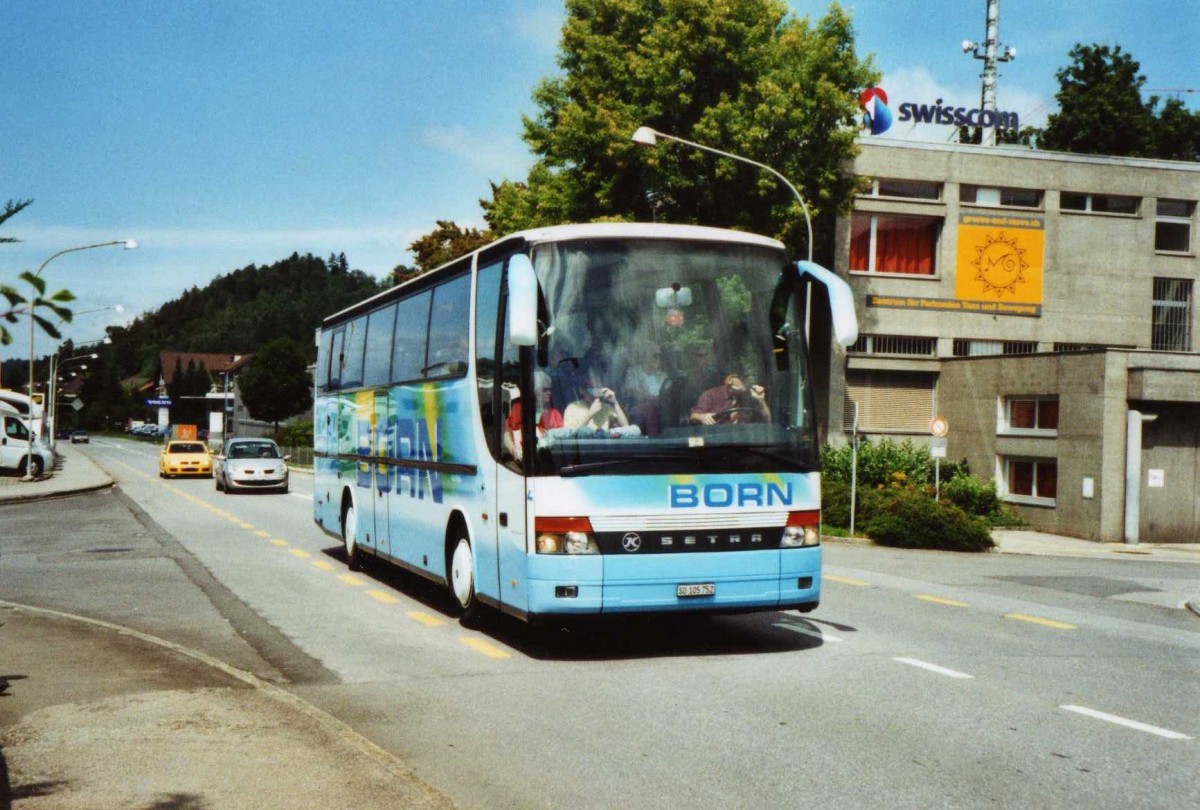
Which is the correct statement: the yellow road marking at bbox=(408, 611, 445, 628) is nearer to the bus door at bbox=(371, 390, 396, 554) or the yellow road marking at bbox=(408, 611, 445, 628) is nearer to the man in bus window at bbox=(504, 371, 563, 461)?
the bus door at bbox=(371, 390, 396, 554)

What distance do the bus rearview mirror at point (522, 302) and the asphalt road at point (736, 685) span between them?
2.39 meters

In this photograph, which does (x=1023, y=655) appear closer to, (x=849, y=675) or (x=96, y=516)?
(x=849, y=675)

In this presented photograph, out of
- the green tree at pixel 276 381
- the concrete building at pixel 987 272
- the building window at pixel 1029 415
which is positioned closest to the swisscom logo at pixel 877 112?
the concrete building at pixel 987 272

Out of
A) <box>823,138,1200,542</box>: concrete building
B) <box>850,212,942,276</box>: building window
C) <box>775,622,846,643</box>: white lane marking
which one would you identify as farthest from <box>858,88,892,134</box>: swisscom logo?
<box>775,622,846,643</box>: white lane marking

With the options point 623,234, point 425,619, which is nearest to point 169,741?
point 623,234

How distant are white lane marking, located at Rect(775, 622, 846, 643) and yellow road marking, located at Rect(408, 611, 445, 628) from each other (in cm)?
310

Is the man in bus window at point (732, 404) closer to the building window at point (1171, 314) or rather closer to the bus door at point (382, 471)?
the bus door at point (382, 471)

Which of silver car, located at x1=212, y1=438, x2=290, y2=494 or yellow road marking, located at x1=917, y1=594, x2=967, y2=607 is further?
silver car, located at x1=212, y1=438, x2=290, y2=494

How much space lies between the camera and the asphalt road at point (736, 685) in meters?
6.03

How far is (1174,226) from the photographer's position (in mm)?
40500

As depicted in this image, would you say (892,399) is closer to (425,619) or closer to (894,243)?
(894,243)

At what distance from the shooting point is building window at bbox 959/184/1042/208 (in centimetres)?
3869

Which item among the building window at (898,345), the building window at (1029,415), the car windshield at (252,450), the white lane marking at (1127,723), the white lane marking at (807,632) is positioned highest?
the building window at (898,345)

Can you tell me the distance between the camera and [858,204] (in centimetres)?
3766
